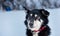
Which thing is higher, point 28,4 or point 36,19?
point 28,4

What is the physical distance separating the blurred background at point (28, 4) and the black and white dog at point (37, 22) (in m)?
0.07

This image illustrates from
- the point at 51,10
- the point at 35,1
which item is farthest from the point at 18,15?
the point at 51,10

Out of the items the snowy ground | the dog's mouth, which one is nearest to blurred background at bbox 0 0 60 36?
the snowy ground

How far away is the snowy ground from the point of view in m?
1.68

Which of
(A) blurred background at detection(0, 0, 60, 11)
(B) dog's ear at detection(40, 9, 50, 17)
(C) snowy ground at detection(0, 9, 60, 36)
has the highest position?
(A) blurred background at detection(0, 0, 60, 11)

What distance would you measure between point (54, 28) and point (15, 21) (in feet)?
1.23

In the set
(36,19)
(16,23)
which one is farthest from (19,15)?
(36,19)

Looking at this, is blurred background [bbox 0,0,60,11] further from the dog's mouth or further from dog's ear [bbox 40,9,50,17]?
the dog's mouth

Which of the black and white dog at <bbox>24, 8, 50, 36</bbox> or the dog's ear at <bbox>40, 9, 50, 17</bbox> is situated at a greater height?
the dog's ear at <bbox>40, 9, 50, 17</bbox>

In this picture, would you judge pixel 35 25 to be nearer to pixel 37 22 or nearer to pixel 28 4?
pixel 37 22

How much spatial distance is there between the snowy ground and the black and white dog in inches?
2.2

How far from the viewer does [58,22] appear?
1.69 m

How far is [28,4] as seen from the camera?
5.58 feet

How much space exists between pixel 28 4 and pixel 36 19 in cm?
18
